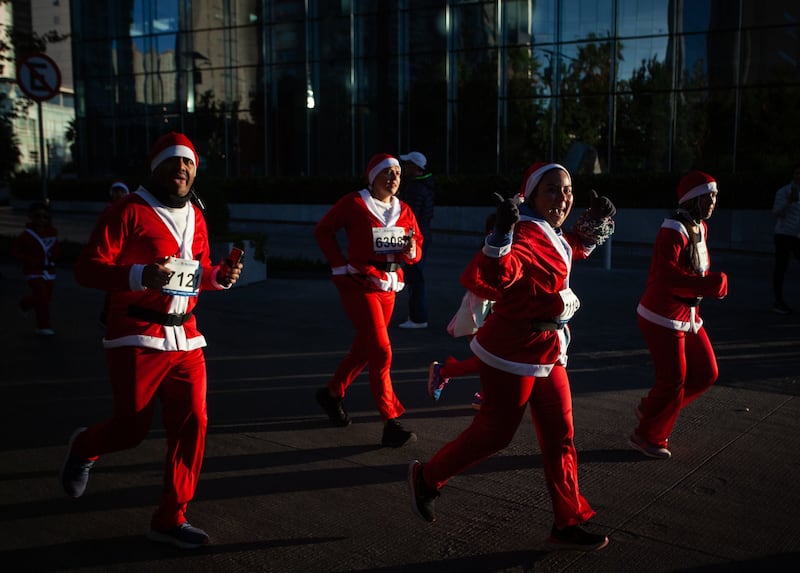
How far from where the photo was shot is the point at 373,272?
5398mm

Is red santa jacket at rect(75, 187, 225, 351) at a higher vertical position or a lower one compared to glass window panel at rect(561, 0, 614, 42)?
lower

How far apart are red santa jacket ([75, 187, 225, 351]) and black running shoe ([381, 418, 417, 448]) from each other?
1759 millimetres

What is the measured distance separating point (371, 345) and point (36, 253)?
5594 millimetres

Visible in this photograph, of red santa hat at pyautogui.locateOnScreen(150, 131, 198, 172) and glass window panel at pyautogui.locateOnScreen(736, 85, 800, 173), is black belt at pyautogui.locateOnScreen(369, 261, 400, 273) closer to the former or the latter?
red santa hat at pyautogui.locateOnScreen(150, 131, 198, 172)

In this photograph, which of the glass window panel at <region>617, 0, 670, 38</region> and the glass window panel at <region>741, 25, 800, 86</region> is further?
the glass window panel at <region>617, 0, 670, 38</region>

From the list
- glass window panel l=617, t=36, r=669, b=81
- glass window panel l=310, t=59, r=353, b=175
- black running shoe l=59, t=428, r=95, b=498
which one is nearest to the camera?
black running shoe l=59, t=428, r=95, b=498

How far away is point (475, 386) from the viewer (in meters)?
6.68

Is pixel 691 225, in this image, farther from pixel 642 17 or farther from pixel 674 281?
pixel 642 17

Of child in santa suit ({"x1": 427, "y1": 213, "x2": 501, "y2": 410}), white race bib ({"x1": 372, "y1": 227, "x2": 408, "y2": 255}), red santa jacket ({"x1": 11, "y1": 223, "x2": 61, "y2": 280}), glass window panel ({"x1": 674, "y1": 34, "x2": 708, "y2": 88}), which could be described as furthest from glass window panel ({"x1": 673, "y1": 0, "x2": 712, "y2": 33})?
child in santa suit ({"x1": 427, "y1": 213, "x2": 501, "y2": 410})

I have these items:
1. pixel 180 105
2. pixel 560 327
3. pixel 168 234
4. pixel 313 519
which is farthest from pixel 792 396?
pixel 180 105

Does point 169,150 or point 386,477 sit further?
point 386,477

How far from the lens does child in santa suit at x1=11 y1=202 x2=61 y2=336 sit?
8.87m

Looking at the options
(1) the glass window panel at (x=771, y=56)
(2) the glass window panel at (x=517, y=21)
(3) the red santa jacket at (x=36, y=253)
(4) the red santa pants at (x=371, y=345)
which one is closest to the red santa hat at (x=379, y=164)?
(4) the red santa pants at (x=371, y=345)

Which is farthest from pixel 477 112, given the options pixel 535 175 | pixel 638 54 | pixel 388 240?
pixel 535 175
